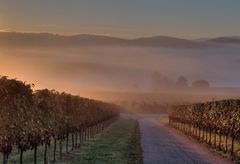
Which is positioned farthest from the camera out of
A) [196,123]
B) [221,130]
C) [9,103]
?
[196,123]

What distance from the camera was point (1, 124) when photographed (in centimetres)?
3053

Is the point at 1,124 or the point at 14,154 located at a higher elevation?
the point at 1,124

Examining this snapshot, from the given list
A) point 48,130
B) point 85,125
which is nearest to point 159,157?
point 48,130

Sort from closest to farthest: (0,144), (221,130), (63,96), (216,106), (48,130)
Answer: (0,144) → (48,130) → (63,96) → (221,130) → (216,106)

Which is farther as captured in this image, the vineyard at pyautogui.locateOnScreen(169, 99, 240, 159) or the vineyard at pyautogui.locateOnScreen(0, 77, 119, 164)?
the vineyard at pyautogui.locateOnScreen(169, 99, 240, 159)

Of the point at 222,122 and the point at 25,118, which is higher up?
the point at 25,118

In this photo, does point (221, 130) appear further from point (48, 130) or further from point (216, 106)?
point (48, 130)

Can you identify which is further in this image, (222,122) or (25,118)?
(222,122)

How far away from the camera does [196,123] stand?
83.3 metres

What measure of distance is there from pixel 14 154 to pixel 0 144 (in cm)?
2225

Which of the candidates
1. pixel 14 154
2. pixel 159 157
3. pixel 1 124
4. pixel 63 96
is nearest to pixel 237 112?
pixel 159 157

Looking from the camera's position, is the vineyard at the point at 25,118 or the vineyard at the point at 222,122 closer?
the vineyard at the point at 25,118

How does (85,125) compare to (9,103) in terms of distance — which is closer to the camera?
(9,103)

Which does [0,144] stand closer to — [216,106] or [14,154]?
[14,154]
